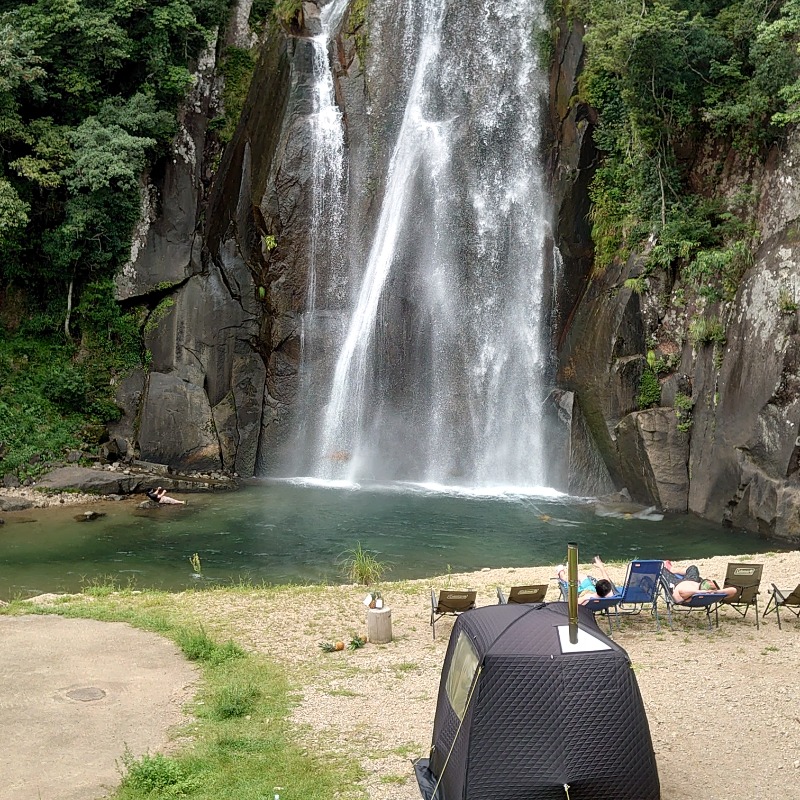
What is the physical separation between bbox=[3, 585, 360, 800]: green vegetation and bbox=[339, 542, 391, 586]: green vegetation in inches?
167

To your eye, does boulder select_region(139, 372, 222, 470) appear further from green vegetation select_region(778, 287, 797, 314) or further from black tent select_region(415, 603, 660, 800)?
black tent select_region(415, 603, 660, 800)

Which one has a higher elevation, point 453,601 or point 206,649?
point 453,601

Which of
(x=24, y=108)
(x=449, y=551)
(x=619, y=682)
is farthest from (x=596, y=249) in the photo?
(x=619, y=682)

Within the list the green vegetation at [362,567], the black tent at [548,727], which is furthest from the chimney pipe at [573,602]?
the green vegetation at [362,567]

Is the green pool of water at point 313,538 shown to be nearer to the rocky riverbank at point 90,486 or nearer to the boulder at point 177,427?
the rocky riverbank at point 90,486

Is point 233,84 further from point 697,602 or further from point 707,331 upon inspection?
point 697,602

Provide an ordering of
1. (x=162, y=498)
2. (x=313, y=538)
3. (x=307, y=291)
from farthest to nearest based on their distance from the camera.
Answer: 1. (x=307, y=291)
2. (x=162, y=498)
3. (x=313, y=538)

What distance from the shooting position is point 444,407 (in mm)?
25438

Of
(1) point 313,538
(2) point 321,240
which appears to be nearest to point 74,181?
(2) point 321,240

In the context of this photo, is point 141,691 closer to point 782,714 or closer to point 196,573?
point 782,714

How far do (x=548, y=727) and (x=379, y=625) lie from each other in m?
4.73

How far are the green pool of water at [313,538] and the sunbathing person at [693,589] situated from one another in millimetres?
5407

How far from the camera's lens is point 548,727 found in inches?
237

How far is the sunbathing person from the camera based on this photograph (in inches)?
415
